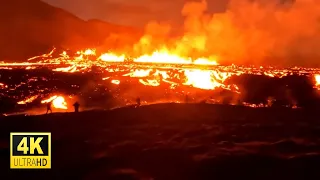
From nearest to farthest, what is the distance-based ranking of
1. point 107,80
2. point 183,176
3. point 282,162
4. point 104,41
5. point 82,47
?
point 183,176, point 282,162, point 107,80, point 82,47, point 104,41

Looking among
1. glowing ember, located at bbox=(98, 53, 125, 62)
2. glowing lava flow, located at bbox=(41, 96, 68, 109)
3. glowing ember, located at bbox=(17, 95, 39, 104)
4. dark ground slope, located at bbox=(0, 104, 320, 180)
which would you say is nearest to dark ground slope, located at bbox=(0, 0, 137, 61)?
glowing ember, located at bbox=(98, 53, 125, 62)

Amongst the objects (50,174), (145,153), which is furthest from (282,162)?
(50,174)

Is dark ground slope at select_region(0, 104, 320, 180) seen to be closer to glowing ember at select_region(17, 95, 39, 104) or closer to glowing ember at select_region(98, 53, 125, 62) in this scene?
glowing ember at select_region(17, 95, 39, 104)

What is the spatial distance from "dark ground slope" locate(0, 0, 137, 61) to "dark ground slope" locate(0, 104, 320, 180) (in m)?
95.9

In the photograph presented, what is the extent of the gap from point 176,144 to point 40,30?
151262 millimetres

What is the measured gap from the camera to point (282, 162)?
1606cm

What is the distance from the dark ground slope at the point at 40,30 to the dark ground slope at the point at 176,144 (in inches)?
3777

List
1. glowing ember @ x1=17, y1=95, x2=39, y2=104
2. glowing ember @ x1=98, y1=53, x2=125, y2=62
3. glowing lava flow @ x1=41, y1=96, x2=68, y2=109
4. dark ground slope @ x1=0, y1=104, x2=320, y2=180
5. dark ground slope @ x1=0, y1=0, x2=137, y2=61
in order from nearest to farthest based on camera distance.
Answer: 1. dark ground slope @ x1=0, y1=104, x2=320, y2=180
2. glowing lava flow @ x1=41, y1=96, x2=68, y2=109
3. glowing ember @ x1=17, y1=95, x2=39, y2=104
4. glowing ember @ x1=98, y1=53, x2=125, y2=62
5. dark ground slope @ x1=0, y1=0, x2=137, y2=61

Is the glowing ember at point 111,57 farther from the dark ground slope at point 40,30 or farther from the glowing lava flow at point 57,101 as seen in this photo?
the glowing lava flow at point 57,101

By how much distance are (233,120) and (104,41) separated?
14152 cm

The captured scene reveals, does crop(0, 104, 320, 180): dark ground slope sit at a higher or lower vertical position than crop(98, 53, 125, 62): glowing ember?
lower

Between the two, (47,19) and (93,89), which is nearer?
(93,89)

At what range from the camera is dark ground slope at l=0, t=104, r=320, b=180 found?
15141mm

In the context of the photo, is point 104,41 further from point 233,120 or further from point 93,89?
point 233,120
